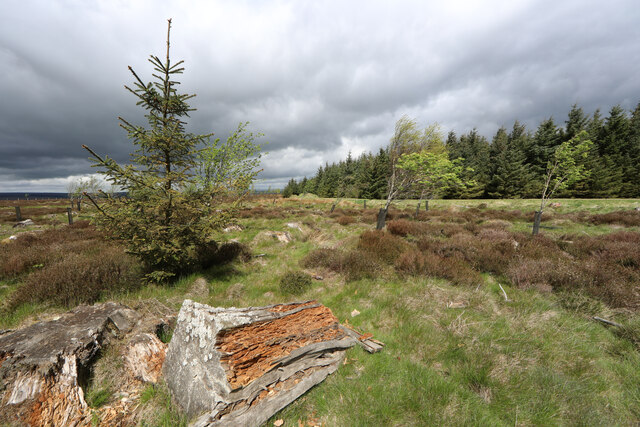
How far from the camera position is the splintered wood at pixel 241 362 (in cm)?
250

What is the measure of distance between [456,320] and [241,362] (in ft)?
12.8

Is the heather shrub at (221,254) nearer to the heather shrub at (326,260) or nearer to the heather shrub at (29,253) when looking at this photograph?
the heather shrub at (326,260)

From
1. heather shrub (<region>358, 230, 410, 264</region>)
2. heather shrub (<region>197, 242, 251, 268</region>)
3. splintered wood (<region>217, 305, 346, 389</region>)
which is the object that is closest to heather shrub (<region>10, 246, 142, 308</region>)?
heather shrub (<region>197, 242, 251, 268</region>)

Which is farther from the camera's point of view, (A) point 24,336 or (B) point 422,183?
(B) point 422,183

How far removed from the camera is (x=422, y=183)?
40.0 feet

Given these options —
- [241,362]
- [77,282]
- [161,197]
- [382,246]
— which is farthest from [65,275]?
[382,246]

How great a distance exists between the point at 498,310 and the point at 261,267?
6.98m

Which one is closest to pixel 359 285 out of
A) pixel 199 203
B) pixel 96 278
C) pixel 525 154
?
A: pixel 199 203

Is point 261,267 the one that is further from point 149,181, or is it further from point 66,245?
point 66,245

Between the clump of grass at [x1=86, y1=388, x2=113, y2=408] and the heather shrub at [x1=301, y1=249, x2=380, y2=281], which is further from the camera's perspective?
the heather shrub at [x1=301, y1=249, x2=380, y2=281]

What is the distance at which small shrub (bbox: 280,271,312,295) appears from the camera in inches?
232

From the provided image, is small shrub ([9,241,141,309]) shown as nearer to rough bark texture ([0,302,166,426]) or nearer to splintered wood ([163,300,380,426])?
rough bark texture ([0,302,166,426])

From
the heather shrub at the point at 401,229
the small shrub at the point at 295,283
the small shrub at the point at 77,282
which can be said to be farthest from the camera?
the heather shrub at the point at 401,229

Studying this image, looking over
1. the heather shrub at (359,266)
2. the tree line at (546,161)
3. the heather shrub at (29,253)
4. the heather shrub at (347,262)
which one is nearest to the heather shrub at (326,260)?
the heather shrub at (347,262)
